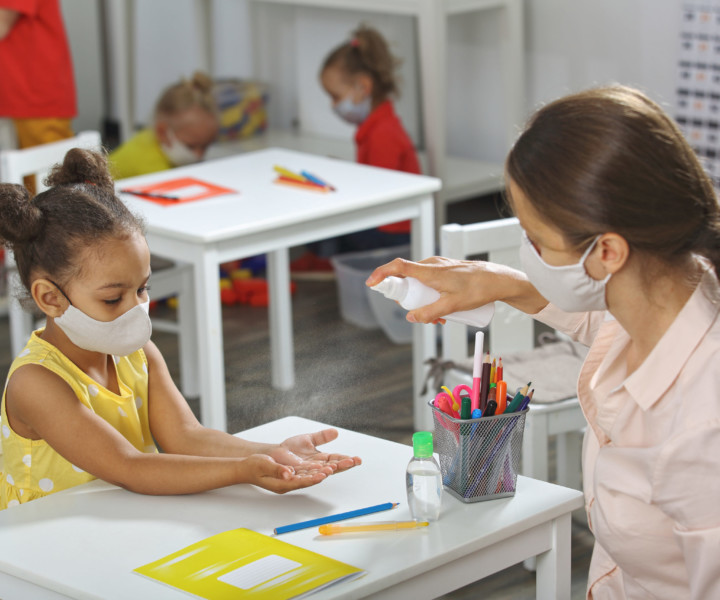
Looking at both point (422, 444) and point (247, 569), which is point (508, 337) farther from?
point (247, 569)

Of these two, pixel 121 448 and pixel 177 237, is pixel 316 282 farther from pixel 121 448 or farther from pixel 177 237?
pixel 121 448

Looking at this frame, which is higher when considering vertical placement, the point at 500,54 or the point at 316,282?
the point at 500,54

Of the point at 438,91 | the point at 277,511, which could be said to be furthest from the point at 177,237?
the point at 438,91

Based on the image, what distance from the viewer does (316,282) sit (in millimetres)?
4355

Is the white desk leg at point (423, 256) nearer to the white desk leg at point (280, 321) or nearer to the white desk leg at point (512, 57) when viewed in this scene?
the white desk leg at point (280, 321)

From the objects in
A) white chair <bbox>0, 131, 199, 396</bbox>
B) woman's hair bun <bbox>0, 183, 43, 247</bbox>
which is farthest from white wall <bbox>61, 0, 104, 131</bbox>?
woman's hair bun <bbox>0, 183, 43, 247</bbox>

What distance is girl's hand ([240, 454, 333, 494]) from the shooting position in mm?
1328

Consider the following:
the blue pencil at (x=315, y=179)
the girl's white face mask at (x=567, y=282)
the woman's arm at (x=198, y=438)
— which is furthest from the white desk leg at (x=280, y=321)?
the girl's white face mask at (x=567, y=282)

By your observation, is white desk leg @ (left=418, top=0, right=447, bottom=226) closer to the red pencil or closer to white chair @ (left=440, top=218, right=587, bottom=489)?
white chair @ (left=440, top=218, right=587, bottom=489)

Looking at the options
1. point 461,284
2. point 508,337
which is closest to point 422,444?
point 461,284

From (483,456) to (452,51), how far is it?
3.71 m

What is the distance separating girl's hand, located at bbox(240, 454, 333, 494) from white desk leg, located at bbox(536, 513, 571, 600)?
0.28 m

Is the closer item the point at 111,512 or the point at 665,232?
the point at 665,232

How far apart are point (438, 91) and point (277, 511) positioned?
2923mm
